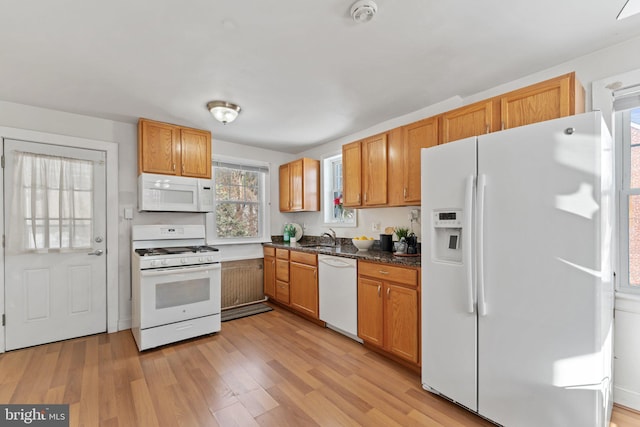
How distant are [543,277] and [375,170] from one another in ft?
6.19

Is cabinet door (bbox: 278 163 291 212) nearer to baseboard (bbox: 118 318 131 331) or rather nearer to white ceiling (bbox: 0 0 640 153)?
white ceiling (bbox: 0 0 640 153)

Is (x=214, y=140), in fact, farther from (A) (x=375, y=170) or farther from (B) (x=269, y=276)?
(A) (x=375, y=170)

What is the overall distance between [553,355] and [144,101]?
369 centimetres

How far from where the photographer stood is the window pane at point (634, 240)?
1981 millimetres

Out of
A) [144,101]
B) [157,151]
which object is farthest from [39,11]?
[157,151]

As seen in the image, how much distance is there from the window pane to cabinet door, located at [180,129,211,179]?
3.99m

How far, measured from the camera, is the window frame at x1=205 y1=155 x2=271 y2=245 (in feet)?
13.2

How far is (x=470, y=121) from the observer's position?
232 centimetres

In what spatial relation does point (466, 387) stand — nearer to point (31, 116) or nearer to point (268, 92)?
point (268, 92)

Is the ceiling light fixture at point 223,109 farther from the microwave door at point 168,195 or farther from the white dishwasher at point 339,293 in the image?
the white dishwasher at point 339,293

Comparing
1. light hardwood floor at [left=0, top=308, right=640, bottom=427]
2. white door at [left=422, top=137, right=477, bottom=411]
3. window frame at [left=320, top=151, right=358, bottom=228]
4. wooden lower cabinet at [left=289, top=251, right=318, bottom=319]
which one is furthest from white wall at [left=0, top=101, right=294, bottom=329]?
white door at [left=422, top=137, right=477, bottom=411]

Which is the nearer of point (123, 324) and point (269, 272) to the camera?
point (123, 324)

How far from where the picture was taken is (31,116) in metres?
2.89

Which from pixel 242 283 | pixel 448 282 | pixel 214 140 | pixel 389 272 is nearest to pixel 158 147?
pixel 214 140
